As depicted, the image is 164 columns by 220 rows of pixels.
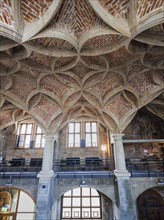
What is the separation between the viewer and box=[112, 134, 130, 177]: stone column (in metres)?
7.64

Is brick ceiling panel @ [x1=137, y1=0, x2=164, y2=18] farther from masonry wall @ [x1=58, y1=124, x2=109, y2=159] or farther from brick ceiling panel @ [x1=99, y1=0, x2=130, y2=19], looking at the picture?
masonry wall @ [x1=58, y1=124, x2=109, y2=159]

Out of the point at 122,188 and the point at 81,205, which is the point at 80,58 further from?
the point at 81,205

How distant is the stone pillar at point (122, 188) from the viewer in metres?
6.66

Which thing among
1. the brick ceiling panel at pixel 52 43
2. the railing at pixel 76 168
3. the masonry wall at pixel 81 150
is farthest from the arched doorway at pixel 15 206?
the brick ceiling panel at pixel 52 43

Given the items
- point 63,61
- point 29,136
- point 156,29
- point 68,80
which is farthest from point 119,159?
point 29,136

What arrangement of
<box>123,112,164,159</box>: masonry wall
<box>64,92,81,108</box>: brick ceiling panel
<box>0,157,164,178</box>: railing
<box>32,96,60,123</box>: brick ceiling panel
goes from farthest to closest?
<box>123,112,164,159</box>: masonry wall
<box>32,96,60,123</box>: brick ceiling panel
<box>64,92,81,108</box>: brick ceiling panel
<box>0,157,164,178</box>: railing

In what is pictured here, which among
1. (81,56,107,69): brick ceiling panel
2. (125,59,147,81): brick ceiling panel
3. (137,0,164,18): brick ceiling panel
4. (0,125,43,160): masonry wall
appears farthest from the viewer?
(0,125,43,160): masonry wall

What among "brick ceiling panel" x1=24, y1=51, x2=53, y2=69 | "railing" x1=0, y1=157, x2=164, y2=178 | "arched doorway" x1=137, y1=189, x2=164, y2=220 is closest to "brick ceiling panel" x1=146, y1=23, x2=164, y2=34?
"brick ceiling panel" x1=24, y1=51, x2=53, y2=69

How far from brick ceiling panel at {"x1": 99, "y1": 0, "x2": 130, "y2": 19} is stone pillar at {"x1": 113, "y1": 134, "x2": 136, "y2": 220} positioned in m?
6.02

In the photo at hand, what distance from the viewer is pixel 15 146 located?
38.9ft

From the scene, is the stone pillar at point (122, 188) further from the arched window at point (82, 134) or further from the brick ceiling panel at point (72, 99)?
the arched window at point (82, 134)

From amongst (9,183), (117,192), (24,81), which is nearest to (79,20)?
(24,81)

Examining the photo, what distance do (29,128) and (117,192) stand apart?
828 cm

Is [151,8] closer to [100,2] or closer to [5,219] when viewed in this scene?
[100,2]
